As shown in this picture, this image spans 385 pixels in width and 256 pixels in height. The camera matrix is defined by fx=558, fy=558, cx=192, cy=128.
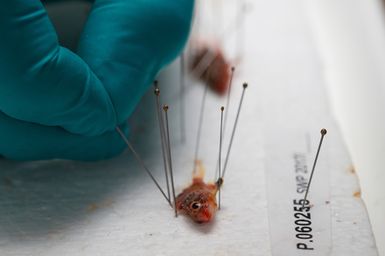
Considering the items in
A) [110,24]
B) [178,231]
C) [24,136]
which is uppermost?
[110,24]

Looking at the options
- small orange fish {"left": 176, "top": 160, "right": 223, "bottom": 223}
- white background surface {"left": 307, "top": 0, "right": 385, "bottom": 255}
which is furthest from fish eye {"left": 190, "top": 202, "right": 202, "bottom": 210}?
white background surface {"left": 307, "top": 0, "right": 385, "bottom": 255}

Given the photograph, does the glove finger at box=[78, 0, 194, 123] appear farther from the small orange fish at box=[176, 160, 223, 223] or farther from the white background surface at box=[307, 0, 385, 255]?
the white background surface at box=[307, 0, 385, 255]

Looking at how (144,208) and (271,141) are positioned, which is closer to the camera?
(144,208)

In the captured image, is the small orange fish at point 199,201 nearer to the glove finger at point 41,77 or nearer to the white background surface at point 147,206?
the white background surface at point 147,206

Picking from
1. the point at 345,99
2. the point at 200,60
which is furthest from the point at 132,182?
the point at 345,99

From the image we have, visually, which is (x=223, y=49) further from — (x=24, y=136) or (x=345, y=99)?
(x=24, y=136)

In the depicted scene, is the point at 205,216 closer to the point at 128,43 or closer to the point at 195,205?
the point at 195,205
